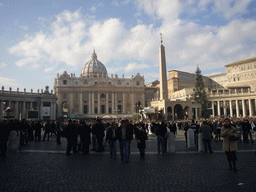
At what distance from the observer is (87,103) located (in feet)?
238

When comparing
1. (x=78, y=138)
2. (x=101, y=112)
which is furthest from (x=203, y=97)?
(x=78, y=138)

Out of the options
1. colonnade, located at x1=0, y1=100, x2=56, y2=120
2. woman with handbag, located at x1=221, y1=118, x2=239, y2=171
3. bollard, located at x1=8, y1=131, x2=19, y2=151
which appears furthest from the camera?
colonnade, located at x1=0, y1=100, x2=56, y2=120

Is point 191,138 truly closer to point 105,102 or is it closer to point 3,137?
point 3,137

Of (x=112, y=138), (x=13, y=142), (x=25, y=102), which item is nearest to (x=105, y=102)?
(x=25, y=102)

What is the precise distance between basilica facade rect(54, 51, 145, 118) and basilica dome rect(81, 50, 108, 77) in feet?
47.3

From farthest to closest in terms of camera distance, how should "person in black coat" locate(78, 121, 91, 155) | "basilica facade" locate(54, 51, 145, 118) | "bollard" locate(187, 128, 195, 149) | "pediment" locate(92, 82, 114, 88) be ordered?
"pediment" locate(92, 82, 114, 88)
"basilica facade" locate(54, 51, 145, 118)
"bollard" locate(187, 128, 195, 149)
"person in black coat" locate(78, 121, 91, 155)

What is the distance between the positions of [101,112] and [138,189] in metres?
68.8

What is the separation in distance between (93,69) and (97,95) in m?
21.2

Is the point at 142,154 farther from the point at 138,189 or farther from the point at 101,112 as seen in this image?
the point at 101,112

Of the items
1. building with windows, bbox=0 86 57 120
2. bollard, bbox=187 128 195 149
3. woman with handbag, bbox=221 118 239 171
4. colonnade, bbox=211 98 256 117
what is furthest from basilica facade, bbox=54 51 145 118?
woman with handbag, bbox=221 118 239 171

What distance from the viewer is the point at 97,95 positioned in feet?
239

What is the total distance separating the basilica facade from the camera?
233 ft

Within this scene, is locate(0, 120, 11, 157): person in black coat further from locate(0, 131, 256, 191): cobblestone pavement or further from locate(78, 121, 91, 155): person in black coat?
locate(78, 121, 91, 155): person in black coat

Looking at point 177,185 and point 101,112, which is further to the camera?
point 101,112
